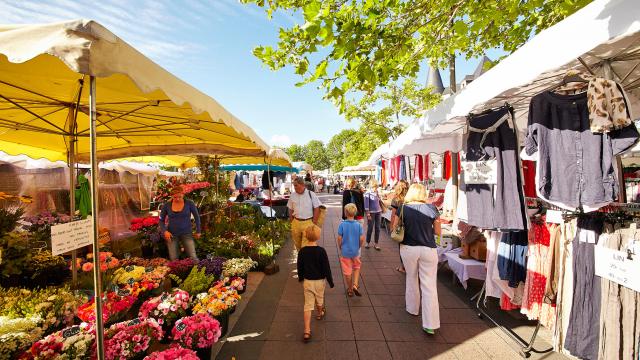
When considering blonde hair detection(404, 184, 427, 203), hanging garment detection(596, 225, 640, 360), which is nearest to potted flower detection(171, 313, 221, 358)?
blonde hair detection(404, 184, 427, 203)

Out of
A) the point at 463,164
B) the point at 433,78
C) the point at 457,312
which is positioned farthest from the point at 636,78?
the point at 433,78

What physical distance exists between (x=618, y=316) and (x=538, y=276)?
107 cm

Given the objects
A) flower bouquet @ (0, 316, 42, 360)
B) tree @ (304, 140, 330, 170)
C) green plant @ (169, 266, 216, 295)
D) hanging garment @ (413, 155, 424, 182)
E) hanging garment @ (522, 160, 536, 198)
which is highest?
tree @ (304, 140, 330, 170)

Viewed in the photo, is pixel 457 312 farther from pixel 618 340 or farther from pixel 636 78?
pixel 636 78

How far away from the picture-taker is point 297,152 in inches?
3588

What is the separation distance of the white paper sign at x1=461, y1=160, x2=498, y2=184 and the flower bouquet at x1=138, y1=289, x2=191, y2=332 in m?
3.52

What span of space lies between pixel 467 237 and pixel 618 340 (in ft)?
10.2

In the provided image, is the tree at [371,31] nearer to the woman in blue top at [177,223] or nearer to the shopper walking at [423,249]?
the shopper walking at [423,249]

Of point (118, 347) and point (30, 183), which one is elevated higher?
point (30, 183)

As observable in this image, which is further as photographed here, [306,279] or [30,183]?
[30,183]

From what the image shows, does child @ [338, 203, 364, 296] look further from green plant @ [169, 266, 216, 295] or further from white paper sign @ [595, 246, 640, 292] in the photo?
white paper sign @ [595, 246, 640, 292]

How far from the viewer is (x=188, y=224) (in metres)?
5.43

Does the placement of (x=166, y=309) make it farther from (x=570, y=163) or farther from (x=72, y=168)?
(x=570, y=163)

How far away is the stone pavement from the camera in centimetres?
340
